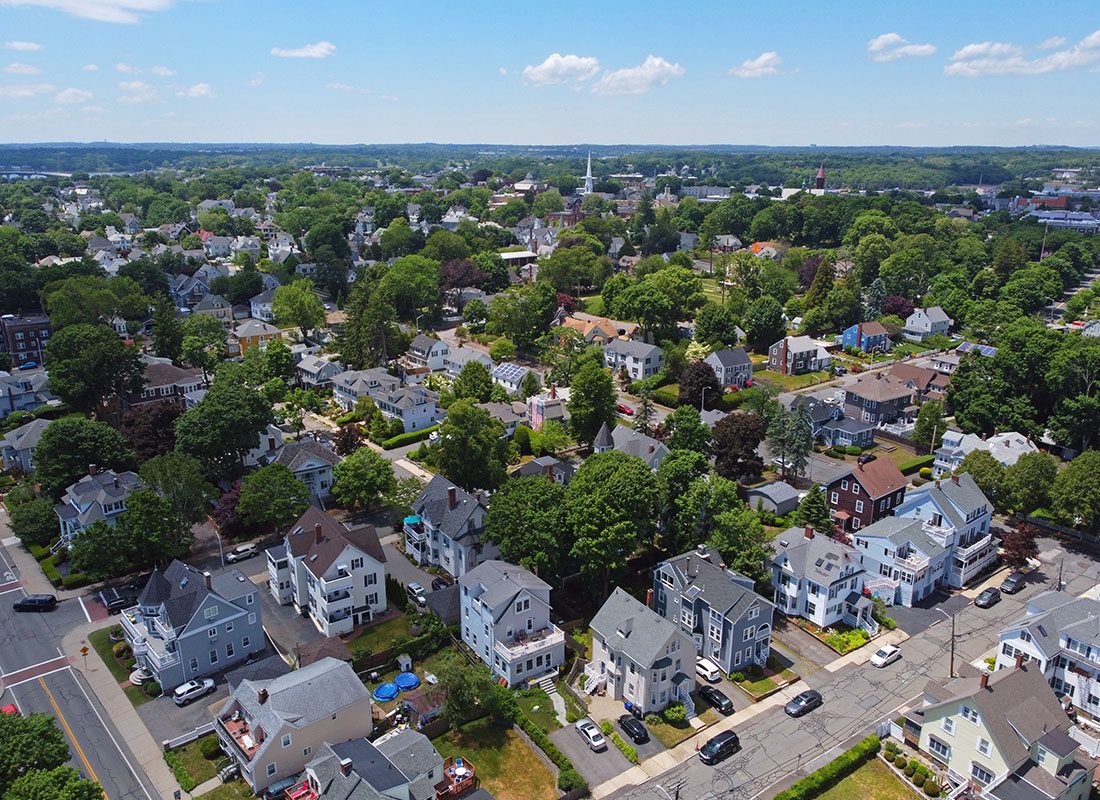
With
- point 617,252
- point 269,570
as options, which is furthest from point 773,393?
point 617,252

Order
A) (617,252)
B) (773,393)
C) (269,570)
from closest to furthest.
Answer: (269,570)
(773,393)
(617,252)

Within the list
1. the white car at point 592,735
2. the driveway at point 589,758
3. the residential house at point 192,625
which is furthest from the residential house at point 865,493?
the residential house at point 192,625

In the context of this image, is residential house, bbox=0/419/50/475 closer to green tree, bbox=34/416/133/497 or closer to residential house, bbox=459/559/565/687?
green tree, bbox=34/416/133/497

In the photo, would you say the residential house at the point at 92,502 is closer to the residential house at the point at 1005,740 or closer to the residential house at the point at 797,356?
the residential house at the point at 1005,740

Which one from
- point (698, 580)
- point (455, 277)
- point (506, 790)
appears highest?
point (455, 277)

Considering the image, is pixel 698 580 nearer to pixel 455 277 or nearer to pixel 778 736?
pixel 778 736

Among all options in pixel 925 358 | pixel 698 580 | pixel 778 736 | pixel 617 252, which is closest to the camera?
pixel 778 736

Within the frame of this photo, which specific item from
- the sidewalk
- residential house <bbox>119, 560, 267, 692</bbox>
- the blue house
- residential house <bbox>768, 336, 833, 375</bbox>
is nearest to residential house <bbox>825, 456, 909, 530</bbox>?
residential house <bbox>768, 336, 833, 375</bbox>

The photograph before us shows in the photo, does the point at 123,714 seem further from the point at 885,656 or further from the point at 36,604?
the point at 885,656
